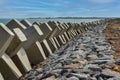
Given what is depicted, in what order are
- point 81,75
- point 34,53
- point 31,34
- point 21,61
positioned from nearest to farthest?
1. point 81,75
2. point 21,61
3. point 31,34
4. point 34,53

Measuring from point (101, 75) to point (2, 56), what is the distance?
5.28 ft

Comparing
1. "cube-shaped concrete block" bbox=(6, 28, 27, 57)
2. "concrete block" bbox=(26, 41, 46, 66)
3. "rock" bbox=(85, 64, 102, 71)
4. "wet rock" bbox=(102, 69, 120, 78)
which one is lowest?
"concrete block" bbox=(26, 41, 46, 66)

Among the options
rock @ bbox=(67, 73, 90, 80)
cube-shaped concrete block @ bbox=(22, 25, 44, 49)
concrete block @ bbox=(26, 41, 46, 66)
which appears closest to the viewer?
rock @ bbox=(67, 73, 90, 80)

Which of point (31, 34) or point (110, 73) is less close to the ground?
point (31, 34)

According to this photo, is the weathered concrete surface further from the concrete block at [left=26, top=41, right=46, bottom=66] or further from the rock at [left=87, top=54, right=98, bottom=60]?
the concrete block at [left=26, top=41, right=46, bottom=66]

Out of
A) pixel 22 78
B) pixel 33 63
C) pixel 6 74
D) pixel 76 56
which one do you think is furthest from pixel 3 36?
pixel 33 63

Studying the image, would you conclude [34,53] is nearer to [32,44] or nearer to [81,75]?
[32,44]

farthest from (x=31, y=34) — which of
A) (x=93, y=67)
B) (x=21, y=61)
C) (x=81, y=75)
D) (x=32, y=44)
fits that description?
(x=81, y=75)

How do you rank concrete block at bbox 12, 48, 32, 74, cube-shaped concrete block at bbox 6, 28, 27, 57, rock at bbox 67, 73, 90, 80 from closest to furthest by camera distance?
rock at bbox 67, 73, 90, 80
cube-shaped concrete block at bbox 6, 28, 27, 57
concrete block at bbox 12, 48, 32, 74

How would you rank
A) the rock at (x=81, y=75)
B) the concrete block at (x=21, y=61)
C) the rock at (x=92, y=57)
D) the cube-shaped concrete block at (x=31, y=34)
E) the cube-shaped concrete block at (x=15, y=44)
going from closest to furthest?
1. the rock at (x=81, y=75)
2. the cube-shaped concrete block at (x=15, y=44)
3. the concrete block at (x=21, y=61)
4. the rock at (x=92, y=57)
5. the cube-shaped concrete block at (x=31, y=34)

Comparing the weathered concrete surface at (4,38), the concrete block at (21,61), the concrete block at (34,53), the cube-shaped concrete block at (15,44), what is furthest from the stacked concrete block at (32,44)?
the weathered concrete surface at (4,38)

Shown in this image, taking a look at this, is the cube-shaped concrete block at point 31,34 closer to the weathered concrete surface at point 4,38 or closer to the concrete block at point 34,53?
the concrete block at point 34,53

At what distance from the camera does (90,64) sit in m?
6.54

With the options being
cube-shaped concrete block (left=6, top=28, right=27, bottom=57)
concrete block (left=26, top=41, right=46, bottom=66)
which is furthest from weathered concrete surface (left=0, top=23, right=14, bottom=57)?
concrete block (left=26, top=41, right=46, bottom=66)
